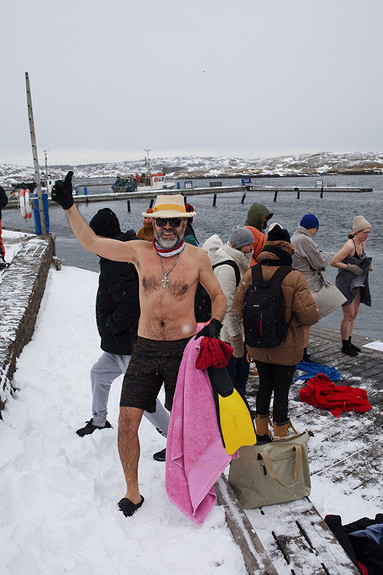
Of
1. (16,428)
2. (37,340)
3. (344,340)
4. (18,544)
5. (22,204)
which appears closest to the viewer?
(18,544)

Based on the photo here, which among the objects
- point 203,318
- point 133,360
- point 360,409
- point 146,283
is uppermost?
point 146,283

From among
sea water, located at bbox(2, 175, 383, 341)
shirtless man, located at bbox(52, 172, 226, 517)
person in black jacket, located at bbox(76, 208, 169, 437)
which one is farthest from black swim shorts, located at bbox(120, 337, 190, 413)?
sea water, located at bbox(2, 175, 383, 341)

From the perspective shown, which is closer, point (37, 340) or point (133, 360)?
point (133, 360)

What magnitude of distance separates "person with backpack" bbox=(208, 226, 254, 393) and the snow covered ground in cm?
112

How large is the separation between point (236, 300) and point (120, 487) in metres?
1.67

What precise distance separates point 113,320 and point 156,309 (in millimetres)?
656

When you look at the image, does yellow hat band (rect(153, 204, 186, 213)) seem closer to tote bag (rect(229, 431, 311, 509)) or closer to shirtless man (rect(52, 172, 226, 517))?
shirtless man (rect(52, 172, 226, 517))

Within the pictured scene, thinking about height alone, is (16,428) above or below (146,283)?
below

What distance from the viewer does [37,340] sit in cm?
525

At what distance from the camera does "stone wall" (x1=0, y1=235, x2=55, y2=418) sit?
11.7ft

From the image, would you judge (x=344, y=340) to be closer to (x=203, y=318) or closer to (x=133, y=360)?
(x=203, y=318)

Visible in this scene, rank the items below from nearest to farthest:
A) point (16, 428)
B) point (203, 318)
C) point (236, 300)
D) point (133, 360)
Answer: point (133, 360) < point (16, 428) < point (236, 300) < point (203, 318)

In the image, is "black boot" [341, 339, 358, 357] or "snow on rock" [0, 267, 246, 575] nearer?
"snow on rock" [0, 267, 246, 575]

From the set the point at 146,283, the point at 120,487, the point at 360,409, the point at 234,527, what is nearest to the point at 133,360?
the point at 146,283
